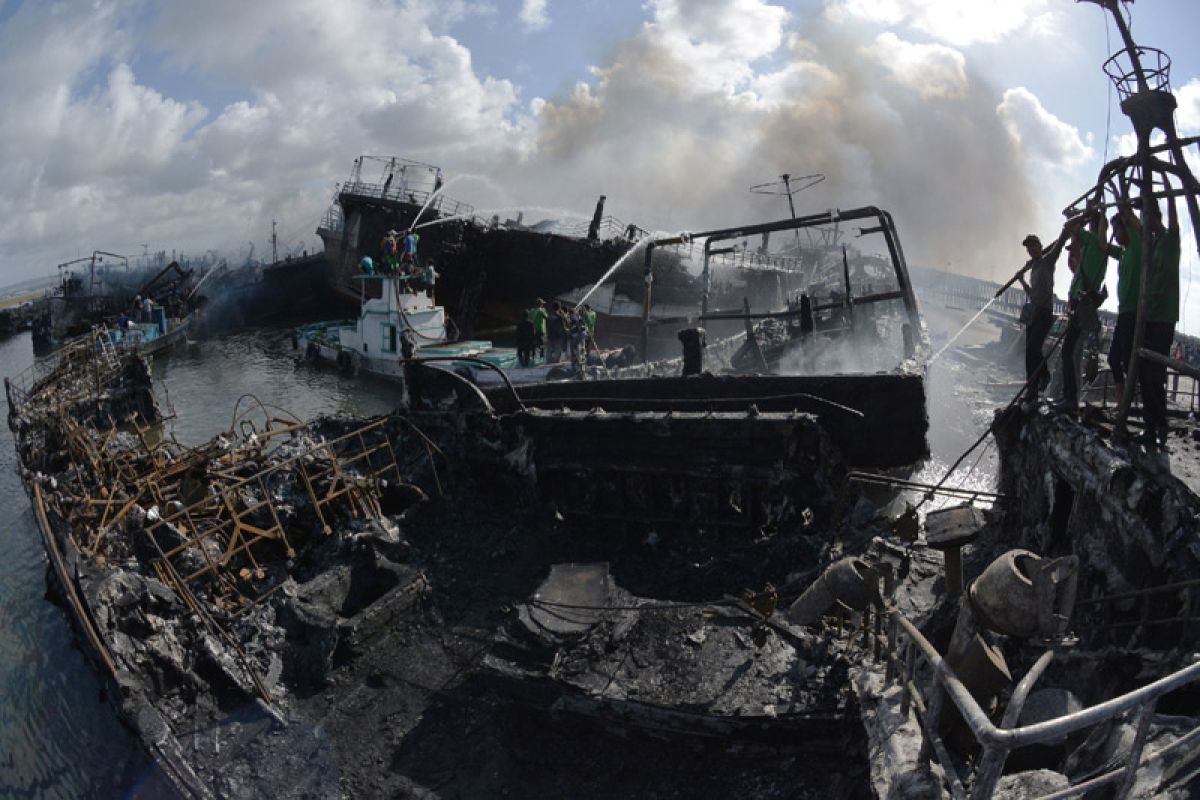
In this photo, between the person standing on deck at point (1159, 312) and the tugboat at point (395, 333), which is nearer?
the person standing on deck at point (1159, 312)

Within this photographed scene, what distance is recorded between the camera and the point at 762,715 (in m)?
5.98

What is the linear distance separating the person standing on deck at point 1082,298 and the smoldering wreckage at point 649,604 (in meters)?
0.46

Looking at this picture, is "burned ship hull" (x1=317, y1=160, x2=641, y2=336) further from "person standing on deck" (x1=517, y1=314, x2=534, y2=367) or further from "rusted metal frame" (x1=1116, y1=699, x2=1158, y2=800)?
"rusted metal frame" (x1=1116, y1=699, x2=1158, y2=800)

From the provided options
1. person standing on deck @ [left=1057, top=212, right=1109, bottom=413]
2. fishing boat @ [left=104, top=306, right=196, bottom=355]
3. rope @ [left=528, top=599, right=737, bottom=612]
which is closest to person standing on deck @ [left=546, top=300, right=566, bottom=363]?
rope @ [left=528, top=599, right=737, bottom=612]

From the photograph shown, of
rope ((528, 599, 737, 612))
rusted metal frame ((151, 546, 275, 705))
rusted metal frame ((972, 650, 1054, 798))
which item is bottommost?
rusted metal frame ((151, 546, 275, 705))

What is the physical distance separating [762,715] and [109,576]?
6890mm

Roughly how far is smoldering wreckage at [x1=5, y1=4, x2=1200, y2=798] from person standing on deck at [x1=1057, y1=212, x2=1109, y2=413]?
462 millimetres

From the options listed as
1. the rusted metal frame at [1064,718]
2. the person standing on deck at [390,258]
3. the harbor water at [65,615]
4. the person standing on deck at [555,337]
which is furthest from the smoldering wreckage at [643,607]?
the person standing on deck at [390,258]

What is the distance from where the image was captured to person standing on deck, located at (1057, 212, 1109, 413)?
6719 millimetres

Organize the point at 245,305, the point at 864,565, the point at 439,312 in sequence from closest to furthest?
the point at 864,565 → the point at 439,312 → the point at 245,305

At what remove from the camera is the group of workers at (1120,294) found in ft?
17.9

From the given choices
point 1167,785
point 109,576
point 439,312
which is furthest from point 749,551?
point 439,312

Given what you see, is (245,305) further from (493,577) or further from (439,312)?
(493,577)

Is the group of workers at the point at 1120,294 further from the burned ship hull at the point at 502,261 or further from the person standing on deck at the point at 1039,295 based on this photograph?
the burned ship hull at the point at 502,261
